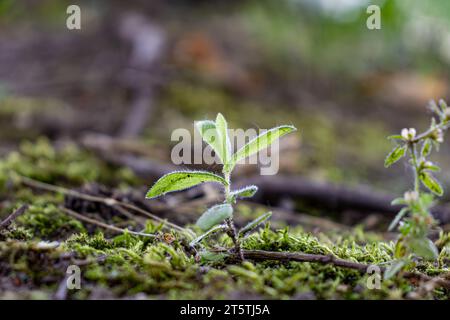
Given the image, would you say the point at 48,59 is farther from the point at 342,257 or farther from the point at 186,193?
the point at 342,257

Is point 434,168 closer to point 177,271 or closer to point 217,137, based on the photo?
point 217,137

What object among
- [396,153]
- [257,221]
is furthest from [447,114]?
[257,221]

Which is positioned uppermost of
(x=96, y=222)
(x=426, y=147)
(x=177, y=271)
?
(x=426, y=147)

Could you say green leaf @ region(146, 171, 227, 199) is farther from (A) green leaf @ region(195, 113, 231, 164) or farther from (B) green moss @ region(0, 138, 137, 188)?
(B) green moss @ region(0, 138, 137, 188)

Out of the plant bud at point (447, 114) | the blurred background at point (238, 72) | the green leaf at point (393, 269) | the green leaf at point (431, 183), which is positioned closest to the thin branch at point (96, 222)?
the green leaf at point (393, 269)

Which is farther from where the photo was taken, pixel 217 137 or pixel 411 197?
pixel 217 137

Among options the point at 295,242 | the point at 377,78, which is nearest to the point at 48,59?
the point at 377,78

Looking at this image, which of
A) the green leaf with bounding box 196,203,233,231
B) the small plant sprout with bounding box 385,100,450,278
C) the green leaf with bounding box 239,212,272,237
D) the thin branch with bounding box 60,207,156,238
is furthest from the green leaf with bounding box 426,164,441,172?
the thin branch with bounding box 60,207,156,238
